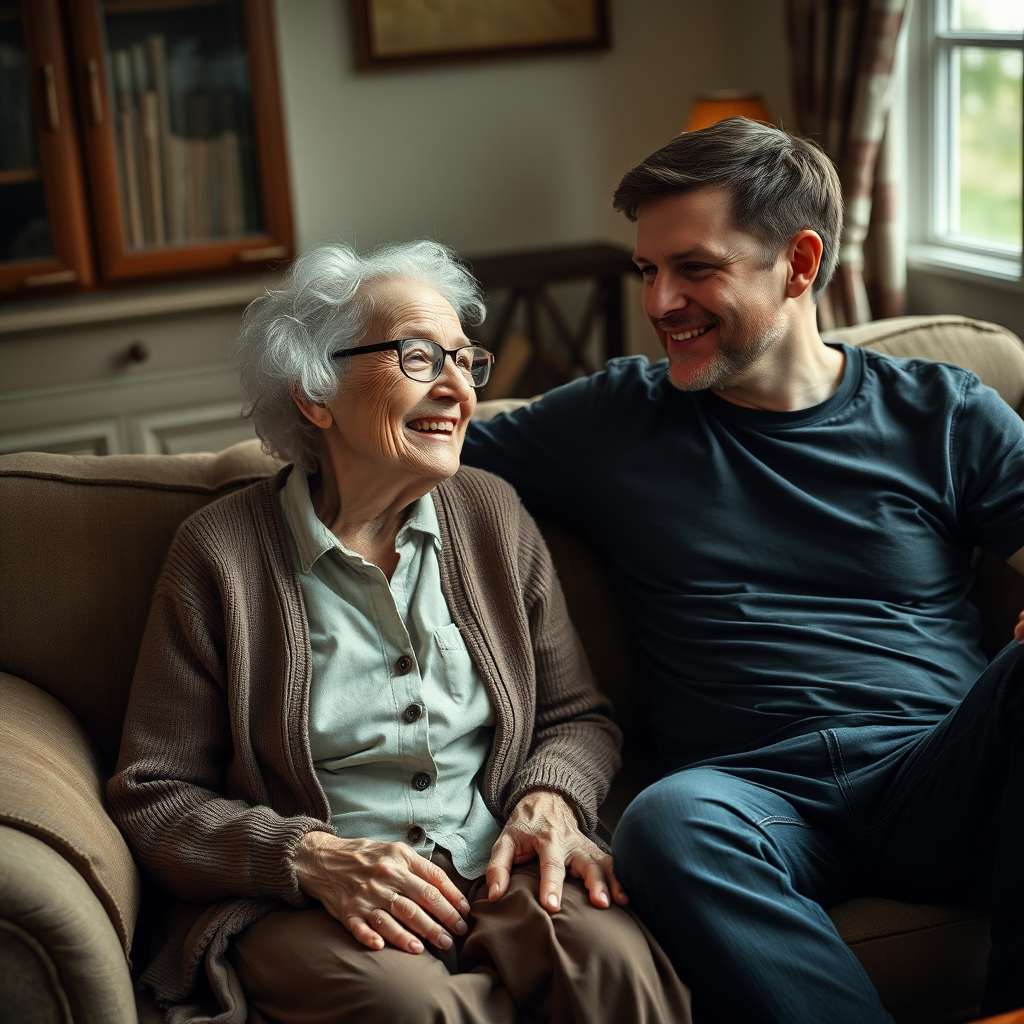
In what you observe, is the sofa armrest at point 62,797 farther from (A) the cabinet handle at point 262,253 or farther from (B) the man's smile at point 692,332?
(A) the cabinet handle at point 262,253

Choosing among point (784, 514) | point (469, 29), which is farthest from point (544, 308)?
point (784, 514)

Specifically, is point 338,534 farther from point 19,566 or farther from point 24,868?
point 24,868

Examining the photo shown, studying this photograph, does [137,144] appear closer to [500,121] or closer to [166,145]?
[166,145]

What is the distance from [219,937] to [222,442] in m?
2.40

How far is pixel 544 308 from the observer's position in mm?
3959

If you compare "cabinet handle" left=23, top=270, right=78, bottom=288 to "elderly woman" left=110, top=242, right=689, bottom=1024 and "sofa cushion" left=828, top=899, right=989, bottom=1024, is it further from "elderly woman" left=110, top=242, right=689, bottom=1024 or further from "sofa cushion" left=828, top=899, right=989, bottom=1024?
"sofa cushion" left=828, top=899, right=989, bottom=1024

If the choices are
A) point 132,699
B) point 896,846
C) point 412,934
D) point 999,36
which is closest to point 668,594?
point 896,846

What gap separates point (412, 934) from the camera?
50.9 inches

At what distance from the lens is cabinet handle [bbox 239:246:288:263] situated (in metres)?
3.43

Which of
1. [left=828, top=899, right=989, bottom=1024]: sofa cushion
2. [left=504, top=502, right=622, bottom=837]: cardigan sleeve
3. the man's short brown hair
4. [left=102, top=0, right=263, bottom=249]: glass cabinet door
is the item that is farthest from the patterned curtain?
[left=828, top=899, right=989, bottom=1024]: sofa cushion

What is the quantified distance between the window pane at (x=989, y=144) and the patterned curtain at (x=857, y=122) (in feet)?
0.72

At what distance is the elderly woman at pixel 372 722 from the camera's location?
1275 mm

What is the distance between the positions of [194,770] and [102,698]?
270 mm

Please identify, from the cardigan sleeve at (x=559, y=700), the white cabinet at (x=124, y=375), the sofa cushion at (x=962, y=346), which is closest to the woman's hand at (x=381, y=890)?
the cardigan sleeve at (x=559, y=700)
